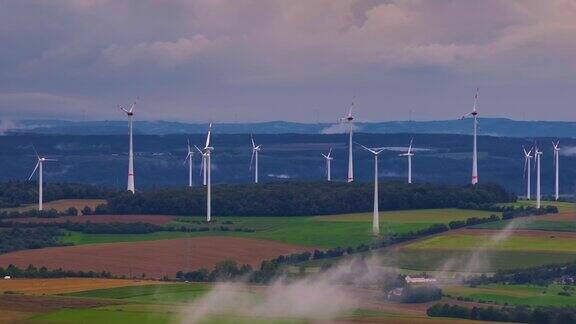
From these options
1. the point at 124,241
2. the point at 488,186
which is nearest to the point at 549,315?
the point at 124,241

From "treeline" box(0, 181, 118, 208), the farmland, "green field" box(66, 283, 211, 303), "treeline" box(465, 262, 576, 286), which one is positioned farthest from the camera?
"treeline" box(0, 181, 118, 208)

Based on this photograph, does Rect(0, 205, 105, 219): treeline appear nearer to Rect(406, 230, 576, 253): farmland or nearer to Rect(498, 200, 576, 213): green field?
Rect(406, 230, 576, 253): farmland

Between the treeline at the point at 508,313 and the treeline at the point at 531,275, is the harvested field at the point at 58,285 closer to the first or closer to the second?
the treeline at the point at 508,313

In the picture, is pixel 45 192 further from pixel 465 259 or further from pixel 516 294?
pixel 516 294

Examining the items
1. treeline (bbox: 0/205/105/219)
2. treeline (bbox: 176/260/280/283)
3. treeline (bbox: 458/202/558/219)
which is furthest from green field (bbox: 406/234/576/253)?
treeline (bbox: 0/205/105/219)

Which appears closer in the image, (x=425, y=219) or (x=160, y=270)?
(x=160, y=270)

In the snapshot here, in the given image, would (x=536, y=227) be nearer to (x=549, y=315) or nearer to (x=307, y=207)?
(x=307, y=207)
